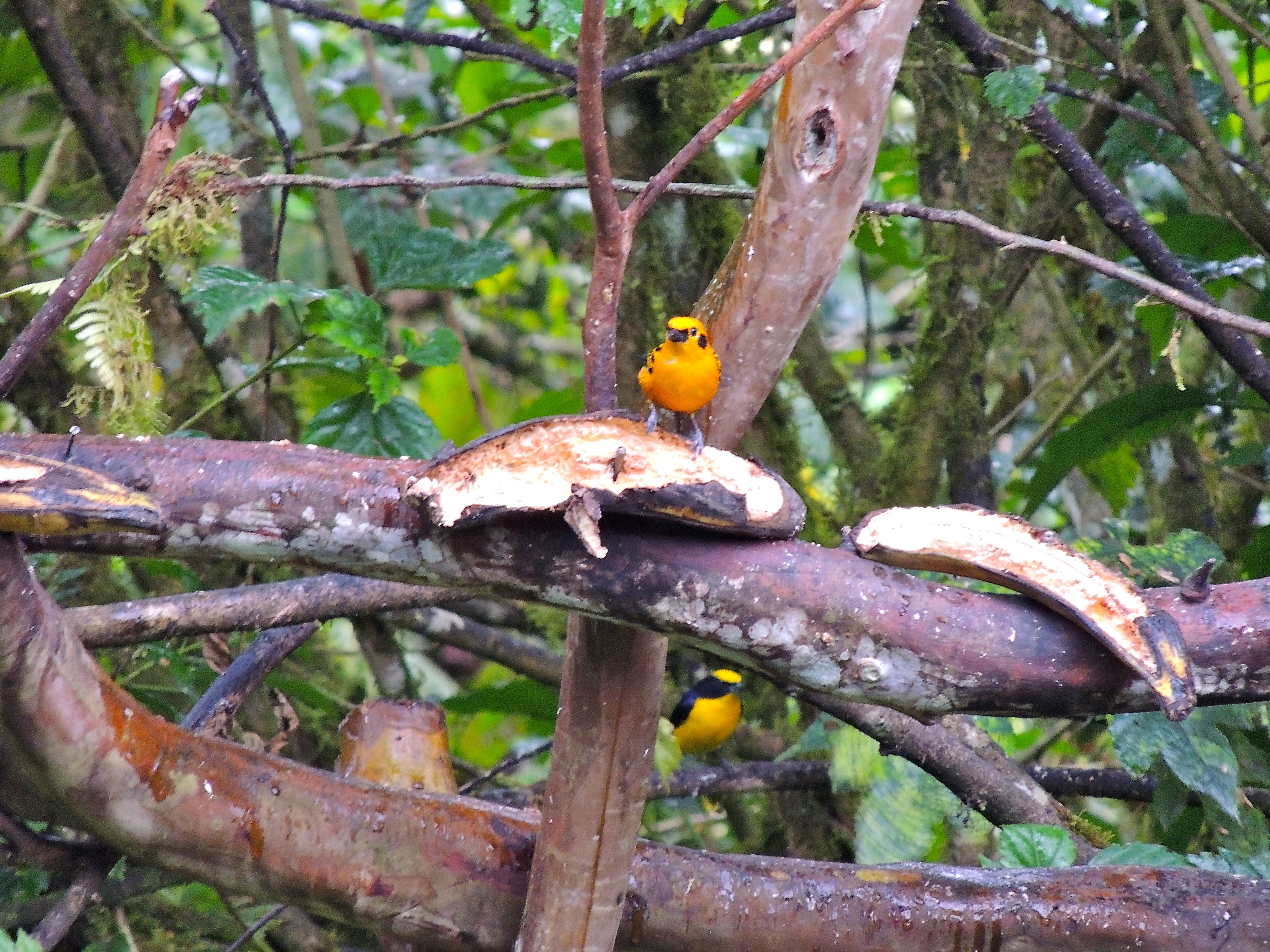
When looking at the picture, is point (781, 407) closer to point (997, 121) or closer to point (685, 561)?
point (997, 121)

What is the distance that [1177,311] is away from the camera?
214 centimetres

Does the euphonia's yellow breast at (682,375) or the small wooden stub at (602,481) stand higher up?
the euphonia's yellow breast at (682,375)

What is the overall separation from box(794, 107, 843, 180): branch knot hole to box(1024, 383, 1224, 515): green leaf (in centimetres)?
166

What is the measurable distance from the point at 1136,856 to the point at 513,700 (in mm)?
1811

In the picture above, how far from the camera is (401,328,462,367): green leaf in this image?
244cm

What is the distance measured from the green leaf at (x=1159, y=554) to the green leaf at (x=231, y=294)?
1.58 metres

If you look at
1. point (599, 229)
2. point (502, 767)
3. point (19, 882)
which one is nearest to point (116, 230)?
point (599, 229)

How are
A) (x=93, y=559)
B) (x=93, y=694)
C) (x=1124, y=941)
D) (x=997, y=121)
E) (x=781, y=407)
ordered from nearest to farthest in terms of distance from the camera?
(x=93, y=694)
(x=1124, y=941)
(x=997, y=121)
(x=93, y=559)
(x=781, y=407)

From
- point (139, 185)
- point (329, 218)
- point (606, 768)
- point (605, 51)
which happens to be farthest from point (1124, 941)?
point (329, 218)

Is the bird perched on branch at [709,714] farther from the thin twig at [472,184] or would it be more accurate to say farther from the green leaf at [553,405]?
the thin twig at [472,184]

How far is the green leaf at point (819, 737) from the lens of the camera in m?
2.73

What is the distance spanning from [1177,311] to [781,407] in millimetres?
1488

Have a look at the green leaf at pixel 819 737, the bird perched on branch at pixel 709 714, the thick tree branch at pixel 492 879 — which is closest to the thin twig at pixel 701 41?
the thick tree branch at pixel 492 879

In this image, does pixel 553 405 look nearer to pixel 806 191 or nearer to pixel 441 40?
pixel 441 40
